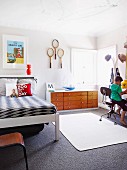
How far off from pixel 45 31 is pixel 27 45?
718 mm

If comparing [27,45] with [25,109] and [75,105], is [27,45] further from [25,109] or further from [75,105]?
[25,109]

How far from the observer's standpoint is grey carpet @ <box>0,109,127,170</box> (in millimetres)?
1985

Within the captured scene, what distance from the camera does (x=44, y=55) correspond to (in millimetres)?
5008

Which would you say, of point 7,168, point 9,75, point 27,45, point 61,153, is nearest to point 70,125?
point 61,153

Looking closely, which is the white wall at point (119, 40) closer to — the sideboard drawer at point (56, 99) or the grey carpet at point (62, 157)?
the sideboard drawer at point (56, 99)

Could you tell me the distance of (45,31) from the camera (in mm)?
4961

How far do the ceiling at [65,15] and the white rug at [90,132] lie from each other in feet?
7.94

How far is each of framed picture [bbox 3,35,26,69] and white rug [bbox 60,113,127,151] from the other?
2069 millimetres

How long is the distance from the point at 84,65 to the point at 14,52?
2.33 meters

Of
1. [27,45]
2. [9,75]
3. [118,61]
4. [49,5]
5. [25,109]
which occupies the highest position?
[49,5]

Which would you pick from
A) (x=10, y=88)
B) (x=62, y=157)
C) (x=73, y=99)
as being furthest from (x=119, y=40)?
(x=62, y=157)

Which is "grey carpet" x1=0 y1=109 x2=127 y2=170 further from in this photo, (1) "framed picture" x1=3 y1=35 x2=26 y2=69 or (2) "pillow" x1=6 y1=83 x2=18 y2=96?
(1) "framed picture" x1=3 y1=35 x2=26 y2=69

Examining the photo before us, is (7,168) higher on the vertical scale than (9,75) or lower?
lower

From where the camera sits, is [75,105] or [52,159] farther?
[75,105]
